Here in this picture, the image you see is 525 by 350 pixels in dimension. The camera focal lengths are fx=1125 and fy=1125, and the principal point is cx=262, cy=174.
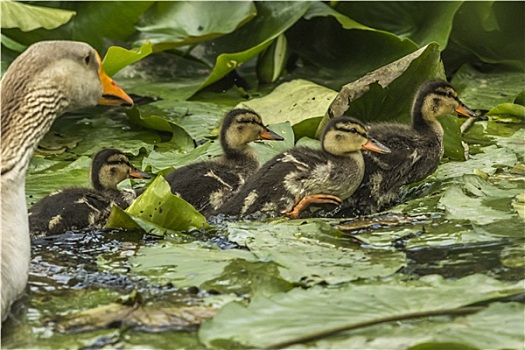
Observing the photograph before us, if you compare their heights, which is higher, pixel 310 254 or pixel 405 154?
pixel 405 154

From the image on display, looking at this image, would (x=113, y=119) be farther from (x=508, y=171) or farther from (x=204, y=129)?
(x=508, y=171)

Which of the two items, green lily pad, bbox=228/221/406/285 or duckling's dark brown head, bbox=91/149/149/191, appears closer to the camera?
green lily pad, bbox=228/221/406/285

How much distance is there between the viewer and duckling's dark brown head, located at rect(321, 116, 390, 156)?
5.72 meters

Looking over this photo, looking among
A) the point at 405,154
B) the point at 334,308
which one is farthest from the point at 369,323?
the point at 405,154

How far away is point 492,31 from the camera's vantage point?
781 centimetres

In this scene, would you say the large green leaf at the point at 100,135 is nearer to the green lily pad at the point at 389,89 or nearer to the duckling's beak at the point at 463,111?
the green lily pad at the point at 389,89

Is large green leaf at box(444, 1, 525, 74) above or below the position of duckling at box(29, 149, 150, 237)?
above

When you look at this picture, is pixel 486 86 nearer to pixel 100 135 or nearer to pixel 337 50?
pixel 337 50

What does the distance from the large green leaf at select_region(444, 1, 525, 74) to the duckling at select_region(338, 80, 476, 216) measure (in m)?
1.63

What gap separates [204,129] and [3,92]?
8.60 feet

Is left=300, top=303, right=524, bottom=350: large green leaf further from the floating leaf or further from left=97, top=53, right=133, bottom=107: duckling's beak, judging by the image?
the floating leaf

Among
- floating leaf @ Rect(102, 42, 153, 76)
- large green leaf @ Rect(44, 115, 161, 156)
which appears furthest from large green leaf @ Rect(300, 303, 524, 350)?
floating leaf @ Rect(102, 42, 153, 76)

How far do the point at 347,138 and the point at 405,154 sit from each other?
0.39 meters

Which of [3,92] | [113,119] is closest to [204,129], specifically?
[113,119]
